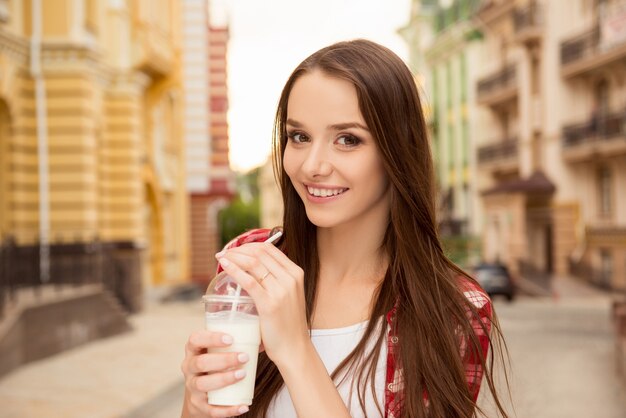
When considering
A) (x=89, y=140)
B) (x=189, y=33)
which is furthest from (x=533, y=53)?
(x=89, y=140)

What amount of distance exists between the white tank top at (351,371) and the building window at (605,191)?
2772 cm

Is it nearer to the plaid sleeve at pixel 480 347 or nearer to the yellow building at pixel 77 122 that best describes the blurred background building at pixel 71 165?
the yellow building at pixel 77 122

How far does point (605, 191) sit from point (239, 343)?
94.7 feet

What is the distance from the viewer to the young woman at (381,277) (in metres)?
1.89

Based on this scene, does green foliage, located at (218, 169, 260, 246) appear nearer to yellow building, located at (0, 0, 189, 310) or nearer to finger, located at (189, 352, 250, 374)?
yellow building, located at (0, 0, 189, 310)

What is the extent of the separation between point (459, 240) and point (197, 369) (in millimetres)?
36627

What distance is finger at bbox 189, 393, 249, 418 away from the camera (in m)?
1.68

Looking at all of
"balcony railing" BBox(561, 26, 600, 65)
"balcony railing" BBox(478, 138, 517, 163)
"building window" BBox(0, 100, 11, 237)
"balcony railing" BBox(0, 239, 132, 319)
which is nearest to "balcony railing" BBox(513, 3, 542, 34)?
"balcony railing" BBox(561, 26, 600, 65)

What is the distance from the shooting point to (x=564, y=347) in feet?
42.5

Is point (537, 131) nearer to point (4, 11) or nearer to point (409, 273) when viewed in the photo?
point (4, 11)

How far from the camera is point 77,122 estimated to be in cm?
1478

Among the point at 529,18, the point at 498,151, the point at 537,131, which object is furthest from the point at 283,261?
the point at 498,151

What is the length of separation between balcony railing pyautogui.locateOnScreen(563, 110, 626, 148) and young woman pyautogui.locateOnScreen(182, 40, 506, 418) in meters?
25.7

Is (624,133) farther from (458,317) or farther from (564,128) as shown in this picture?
(458,317)
